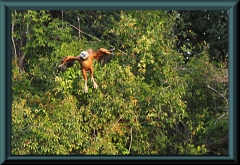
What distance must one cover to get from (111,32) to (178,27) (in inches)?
56.4

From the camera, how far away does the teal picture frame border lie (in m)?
3.33

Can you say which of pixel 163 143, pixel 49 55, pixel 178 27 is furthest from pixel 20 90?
pixel 178 27

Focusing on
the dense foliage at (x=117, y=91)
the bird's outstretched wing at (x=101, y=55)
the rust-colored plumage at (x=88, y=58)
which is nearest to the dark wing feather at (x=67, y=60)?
the rust-colored plumage at (x=88, y=58)

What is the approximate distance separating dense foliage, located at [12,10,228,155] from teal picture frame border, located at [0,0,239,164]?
3.16 m

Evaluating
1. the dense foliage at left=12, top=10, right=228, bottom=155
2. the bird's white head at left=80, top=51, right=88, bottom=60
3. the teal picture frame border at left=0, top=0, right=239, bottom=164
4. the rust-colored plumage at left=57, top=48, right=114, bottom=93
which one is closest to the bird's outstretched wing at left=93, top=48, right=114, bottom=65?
the rust-colored plumage at left=57, top=48, right=114, bottom=93

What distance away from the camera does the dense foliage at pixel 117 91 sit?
22.4 feet
